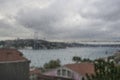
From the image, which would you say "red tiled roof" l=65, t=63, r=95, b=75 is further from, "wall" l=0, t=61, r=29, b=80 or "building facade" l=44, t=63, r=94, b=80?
"wall" l=0, t=61, r=29, b=80

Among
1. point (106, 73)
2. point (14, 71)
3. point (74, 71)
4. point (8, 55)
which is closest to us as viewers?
point (106, 73)

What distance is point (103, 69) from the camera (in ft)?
63.4

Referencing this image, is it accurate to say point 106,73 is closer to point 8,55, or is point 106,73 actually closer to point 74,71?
point 8,55

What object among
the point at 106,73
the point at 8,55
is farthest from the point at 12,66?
the point at 106,73

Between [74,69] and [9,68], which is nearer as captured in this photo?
[9,68]

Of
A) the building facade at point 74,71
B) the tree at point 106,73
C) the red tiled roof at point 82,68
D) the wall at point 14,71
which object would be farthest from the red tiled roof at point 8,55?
the red tiled roof at point 82,68

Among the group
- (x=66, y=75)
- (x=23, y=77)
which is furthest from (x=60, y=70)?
(x=23, y=77)

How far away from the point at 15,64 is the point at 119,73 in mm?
12715

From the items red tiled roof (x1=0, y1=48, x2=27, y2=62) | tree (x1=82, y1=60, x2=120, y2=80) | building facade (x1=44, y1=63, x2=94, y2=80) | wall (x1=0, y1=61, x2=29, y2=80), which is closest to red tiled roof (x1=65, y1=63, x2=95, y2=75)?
building facade (x1=44, y1=63, x2=94, y2=80)

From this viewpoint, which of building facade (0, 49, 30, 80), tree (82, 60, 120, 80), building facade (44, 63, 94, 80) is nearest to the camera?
tree (82, 60, 120, 80)

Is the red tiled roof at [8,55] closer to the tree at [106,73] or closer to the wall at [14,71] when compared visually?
the wall at [14,71]

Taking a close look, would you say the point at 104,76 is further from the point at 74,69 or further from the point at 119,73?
the point at 74,69

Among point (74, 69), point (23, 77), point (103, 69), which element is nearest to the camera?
point (103, 69)

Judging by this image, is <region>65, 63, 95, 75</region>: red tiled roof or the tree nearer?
the tree
